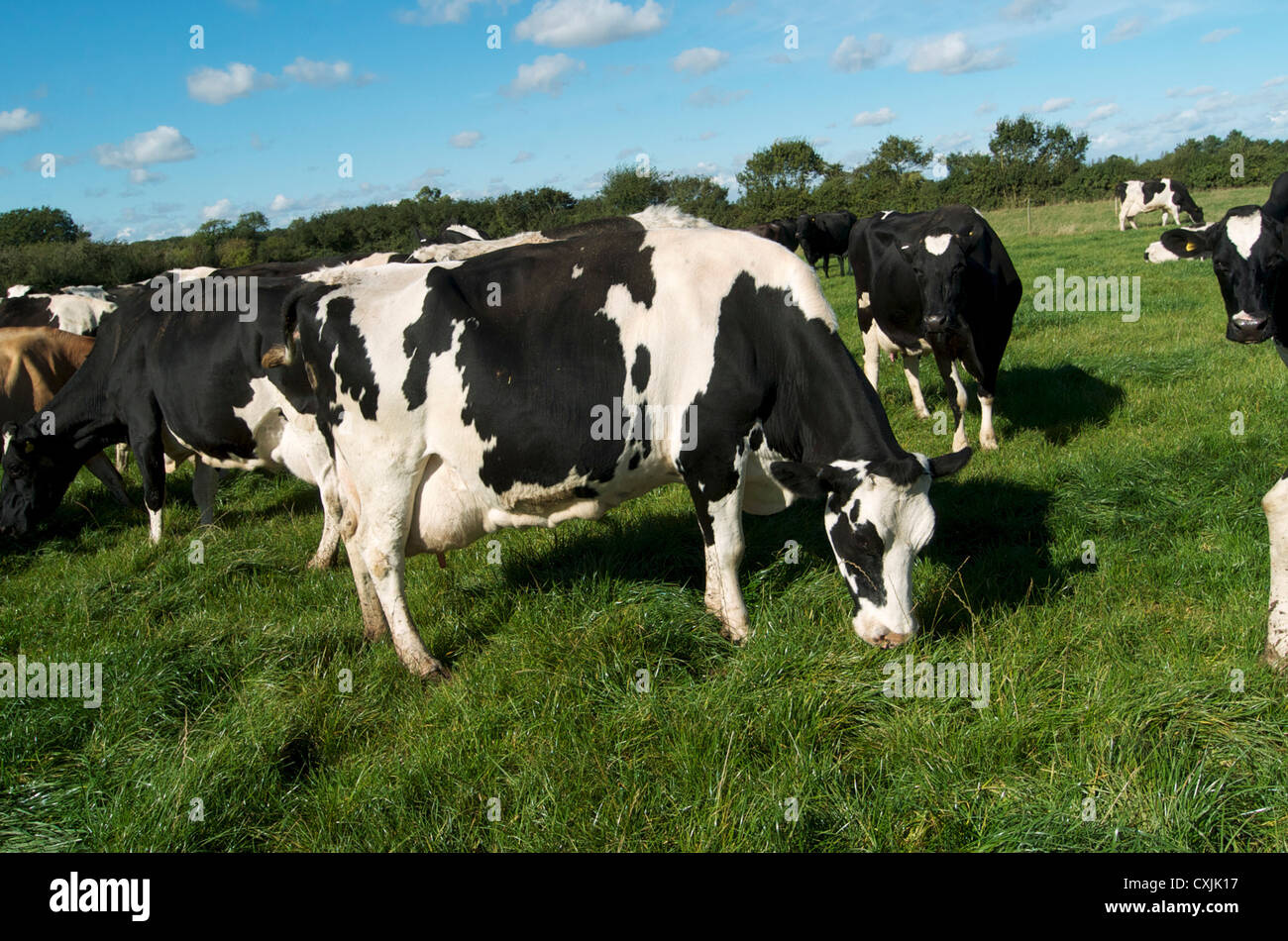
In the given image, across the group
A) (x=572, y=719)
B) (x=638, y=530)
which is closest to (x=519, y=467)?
(x=572, y=719)

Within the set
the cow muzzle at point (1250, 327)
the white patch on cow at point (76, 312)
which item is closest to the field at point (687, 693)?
the cow muzzle at point (1250, 327)

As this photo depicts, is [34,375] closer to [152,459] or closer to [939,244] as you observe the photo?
[152,459]

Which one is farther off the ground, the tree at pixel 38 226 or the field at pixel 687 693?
the tree at pixel 38 226

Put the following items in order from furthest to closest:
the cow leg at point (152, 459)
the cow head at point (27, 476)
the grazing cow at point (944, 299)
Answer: the grazing cow at point (944, 299), the cow head at point (27, 476), the cow leg at point (152, 459)

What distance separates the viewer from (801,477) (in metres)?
4.36

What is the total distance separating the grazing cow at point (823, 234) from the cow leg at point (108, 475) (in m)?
19.8

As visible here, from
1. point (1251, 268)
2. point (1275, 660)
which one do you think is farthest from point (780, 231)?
point (1275, 660)

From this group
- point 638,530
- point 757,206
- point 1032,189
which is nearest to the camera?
point 638,530

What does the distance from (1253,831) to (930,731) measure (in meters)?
1.08

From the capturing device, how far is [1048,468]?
271 inches

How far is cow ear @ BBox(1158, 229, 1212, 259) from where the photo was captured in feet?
22.5

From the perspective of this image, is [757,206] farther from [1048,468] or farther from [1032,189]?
[1048,468]

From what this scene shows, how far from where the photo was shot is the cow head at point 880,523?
4.23 meters

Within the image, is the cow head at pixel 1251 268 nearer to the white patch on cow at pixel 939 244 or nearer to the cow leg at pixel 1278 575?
the white patch on cow at pixel 939 244
